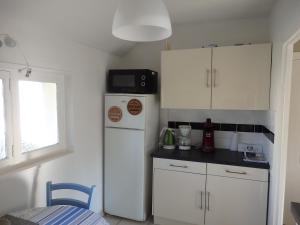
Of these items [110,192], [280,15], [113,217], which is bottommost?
[113,217]

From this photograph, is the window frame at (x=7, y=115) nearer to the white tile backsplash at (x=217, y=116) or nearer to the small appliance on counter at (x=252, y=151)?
the white tile backsplash at (x=217, y=116)

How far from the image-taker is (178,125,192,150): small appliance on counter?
9.11ft

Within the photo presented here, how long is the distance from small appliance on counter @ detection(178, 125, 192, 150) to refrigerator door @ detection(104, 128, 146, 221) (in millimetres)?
511

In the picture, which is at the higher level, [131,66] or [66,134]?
[131,66]

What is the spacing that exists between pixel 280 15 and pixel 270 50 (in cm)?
41

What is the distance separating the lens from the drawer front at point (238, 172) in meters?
2.22

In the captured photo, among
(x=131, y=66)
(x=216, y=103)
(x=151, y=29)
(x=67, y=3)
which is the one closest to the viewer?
(x=151, y=29)

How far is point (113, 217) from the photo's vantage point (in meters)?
2.82

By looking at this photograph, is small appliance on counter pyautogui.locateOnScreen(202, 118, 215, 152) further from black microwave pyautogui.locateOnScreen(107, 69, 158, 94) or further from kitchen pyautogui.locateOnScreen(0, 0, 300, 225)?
black microwave pyautogui.locateOnScreen(107, 69, 158, 94)

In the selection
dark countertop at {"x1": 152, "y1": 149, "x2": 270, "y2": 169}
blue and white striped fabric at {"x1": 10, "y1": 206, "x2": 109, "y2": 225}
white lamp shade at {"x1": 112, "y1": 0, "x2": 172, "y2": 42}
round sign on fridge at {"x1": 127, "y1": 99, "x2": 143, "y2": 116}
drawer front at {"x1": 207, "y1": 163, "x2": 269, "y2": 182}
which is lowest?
blue and white striped fabric at {"x1": 10, "y1": 206, "x2": 109, "y2": 225}

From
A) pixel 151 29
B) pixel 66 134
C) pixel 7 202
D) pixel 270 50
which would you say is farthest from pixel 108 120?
pixel 270 50

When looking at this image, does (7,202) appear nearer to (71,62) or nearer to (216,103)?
(71,62)

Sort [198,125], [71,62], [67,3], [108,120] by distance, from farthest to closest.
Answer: [198,125]
[108,120]
[71,62]
[67,3]

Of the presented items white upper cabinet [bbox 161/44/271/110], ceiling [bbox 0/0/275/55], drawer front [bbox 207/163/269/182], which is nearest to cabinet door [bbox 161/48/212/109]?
white upper cabinet [bbox 161/44/271/110]
